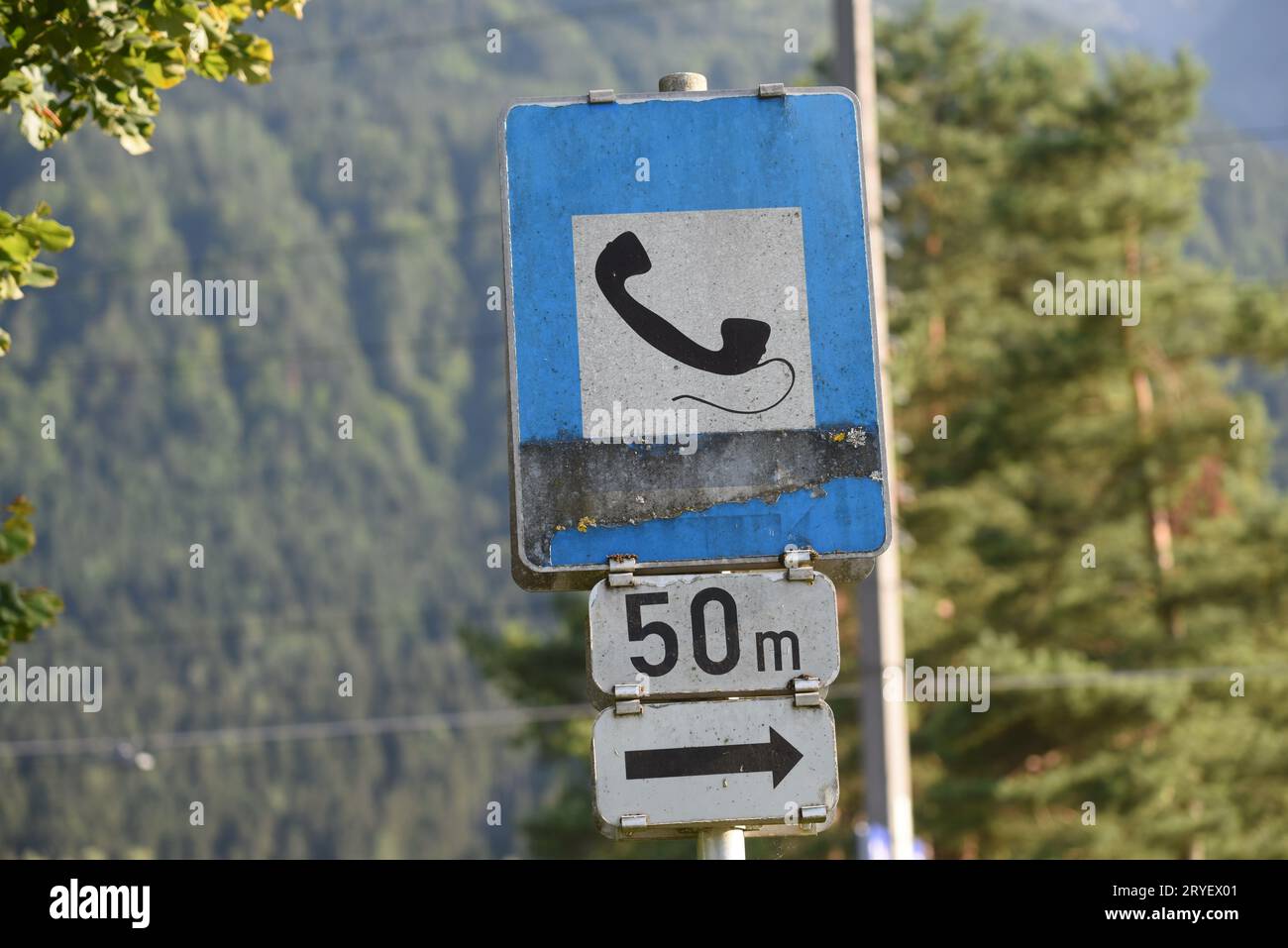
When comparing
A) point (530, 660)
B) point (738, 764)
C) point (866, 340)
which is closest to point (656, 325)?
point (866, 340)

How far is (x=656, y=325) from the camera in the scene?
12.0 feet

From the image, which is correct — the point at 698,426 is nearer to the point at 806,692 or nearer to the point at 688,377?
the point at 688,377

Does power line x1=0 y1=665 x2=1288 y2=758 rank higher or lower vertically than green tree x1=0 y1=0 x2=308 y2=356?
lower

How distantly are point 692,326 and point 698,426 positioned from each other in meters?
0.19

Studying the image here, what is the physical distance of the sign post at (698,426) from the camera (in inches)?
136

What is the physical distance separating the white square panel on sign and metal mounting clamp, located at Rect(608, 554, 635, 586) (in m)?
0.25

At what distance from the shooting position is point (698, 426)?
3654 millimetres

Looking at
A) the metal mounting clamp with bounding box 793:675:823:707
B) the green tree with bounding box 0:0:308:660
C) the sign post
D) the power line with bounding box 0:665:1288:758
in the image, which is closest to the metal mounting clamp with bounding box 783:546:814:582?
the sign post

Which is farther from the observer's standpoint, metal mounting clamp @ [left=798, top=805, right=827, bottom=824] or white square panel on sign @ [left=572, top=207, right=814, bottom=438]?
white square panel on sign @ [left=572, top=207, right=814, bottom=438]

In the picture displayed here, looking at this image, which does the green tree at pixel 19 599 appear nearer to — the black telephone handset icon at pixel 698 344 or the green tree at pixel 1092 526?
the black telephone handset icon at pixel 698 344

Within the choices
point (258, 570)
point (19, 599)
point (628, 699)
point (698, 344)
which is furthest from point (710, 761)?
point (258, 570)

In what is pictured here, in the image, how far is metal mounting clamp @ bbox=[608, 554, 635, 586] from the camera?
11.6 ft

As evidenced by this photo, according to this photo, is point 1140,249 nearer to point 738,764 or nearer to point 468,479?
point 738,764

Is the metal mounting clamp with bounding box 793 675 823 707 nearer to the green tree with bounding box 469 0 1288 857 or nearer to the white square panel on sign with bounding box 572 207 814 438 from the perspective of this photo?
the white square panel on sign with bounding box 572 207 814 438
